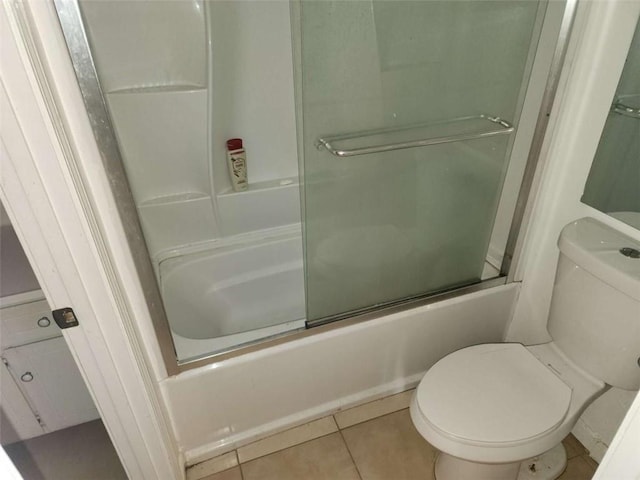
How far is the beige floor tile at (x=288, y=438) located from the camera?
1442mm

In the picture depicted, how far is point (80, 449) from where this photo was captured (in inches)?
58.1

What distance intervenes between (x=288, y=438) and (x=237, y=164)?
1.08m

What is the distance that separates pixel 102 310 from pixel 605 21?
141cm

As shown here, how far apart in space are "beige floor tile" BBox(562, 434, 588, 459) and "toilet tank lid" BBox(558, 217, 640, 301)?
0.71 metres

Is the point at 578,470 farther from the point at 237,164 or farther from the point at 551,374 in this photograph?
the point at 237,164

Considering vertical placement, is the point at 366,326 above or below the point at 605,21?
below

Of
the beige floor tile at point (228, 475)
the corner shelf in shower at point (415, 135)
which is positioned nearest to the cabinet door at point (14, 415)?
the beige floor tile at point (228, 475)

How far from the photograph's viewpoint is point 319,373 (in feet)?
4.72

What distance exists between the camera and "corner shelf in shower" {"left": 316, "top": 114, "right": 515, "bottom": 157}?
1.23 metres

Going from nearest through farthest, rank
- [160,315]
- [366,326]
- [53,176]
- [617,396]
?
[53,176] < [160,315] < [617,396] < [366,326]

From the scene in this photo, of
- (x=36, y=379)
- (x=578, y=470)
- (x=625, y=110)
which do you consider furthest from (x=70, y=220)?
(x=578, y=470)

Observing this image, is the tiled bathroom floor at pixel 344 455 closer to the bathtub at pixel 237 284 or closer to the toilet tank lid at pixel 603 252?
the bathtub at pixel 237 284

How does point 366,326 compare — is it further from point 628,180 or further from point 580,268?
point 628,180

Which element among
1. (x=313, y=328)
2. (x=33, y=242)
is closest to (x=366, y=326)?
(x=313, y=328)
